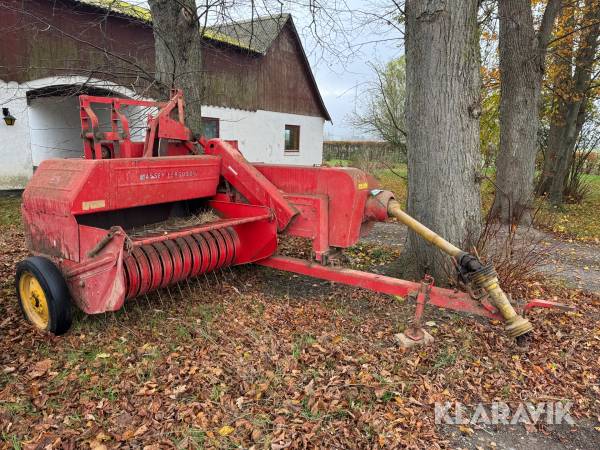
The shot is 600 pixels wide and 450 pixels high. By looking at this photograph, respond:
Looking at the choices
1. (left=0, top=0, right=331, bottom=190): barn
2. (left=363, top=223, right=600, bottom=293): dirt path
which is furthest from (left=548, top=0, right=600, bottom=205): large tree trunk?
(left=0, top=0, right=331, bottom=190): barn

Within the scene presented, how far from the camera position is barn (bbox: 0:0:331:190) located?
24.2 ft

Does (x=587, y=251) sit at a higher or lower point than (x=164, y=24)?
lower

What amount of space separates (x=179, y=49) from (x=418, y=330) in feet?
15.4

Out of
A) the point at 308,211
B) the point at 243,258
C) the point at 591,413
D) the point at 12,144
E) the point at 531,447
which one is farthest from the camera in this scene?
the point at 12,144

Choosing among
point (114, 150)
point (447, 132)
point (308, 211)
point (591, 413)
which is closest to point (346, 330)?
point (308, 211)

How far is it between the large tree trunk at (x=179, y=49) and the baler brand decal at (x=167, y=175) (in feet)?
5.12

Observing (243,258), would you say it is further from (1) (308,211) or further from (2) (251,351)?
(2) (251,351)

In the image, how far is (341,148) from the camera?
27.1 m

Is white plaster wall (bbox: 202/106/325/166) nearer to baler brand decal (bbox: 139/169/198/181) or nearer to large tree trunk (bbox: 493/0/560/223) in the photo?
large tree trunk (bbox: 493/0/560/223)

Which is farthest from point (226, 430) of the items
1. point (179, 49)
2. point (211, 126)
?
point (211, 126)

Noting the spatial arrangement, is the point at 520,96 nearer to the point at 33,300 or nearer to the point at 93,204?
the point at 93,204

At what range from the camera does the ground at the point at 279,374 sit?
250 cm

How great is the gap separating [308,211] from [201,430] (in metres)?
2.14

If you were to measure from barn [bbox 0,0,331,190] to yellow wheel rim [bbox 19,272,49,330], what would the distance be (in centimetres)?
266
